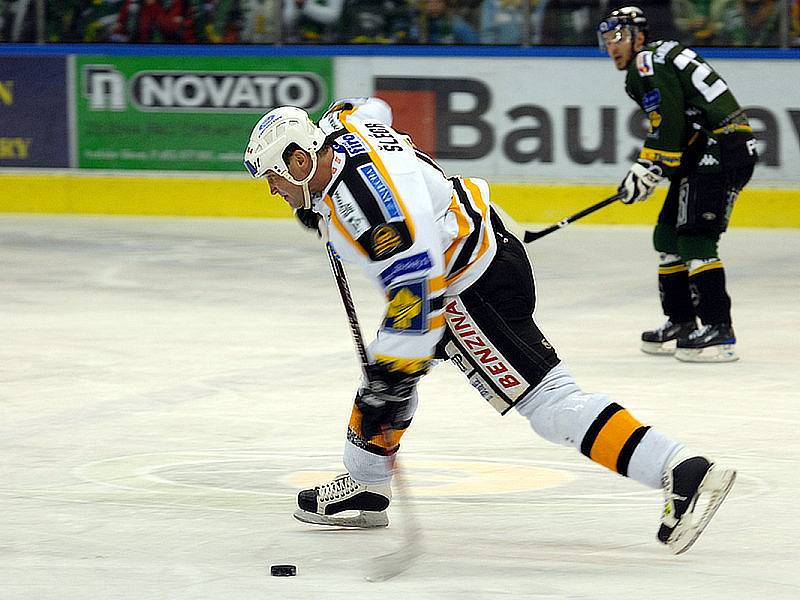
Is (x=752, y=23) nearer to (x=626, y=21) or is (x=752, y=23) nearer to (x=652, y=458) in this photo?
(x=626, y=21)

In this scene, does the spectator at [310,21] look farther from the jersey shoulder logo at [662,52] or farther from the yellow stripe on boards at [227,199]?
the jersey shoulder logo at [662,52]

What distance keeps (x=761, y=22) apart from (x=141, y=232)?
4425mm

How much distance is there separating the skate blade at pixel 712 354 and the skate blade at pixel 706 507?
3121mm

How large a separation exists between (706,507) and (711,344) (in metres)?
3.11

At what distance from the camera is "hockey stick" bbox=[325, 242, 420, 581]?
398cm

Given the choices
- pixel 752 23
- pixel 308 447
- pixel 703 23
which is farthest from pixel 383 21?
pixel 308 447

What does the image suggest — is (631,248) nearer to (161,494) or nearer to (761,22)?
(761,22)

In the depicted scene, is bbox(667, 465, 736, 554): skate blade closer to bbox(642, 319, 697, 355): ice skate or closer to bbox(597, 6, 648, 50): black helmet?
bbox(642, 319, 697, 355): ice skate

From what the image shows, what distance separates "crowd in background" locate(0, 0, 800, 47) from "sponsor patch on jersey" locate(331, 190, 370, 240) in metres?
7.78

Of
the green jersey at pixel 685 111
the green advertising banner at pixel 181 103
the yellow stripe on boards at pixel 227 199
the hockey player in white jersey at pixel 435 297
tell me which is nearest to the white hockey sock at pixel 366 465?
the hockey player in white jersey at pixel 435 297

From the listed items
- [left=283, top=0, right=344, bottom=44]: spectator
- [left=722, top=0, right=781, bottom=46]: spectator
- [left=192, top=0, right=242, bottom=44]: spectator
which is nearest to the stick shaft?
[left=722, top=0, right=781, bottom=46]: spectator

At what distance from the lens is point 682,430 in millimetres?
5676

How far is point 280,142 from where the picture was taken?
3.95 metres

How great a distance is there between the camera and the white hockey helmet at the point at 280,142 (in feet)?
13.0
